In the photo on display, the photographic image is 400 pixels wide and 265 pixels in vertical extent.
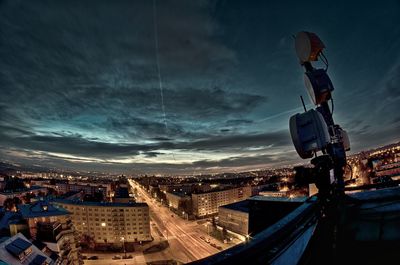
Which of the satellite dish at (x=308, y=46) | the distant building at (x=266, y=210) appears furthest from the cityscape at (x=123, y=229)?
the satellite dish at (x=308, y=46)

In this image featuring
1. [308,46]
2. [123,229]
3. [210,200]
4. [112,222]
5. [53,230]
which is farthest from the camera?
→ [210,200]

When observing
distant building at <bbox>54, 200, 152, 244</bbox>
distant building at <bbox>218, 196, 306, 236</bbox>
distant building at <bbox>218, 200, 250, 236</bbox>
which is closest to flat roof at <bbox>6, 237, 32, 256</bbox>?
distant building at <bbox>218, 196, 306, 236</bbox>

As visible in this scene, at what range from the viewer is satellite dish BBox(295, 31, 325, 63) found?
15.7 feet

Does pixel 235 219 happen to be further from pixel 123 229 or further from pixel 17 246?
pixel 17 246

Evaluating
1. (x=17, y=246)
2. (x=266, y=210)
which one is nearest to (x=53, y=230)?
(x=17, y=246)

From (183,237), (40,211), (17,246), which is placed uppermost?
(40,211)

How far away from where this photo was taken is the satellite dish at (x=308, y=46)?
4773 millimetres

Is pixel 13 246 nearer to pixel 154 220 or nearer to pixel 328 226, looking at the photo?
pixel 328 226

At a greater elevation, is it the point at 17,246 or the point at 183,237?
the point at 17,246

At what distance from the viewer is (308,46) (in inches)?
191

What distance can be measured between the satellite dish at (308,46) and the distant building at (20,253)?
18.3m

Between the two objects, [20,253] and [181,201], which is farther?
[181,201]

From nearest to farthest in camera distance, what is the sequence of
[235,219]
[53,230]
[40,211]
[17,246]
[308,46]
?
1. [308,46]
2. [17,246]
3. [53,230]
4. [40,211]
5. [235,219]

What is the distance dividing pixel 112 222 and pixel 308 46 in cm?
3896
